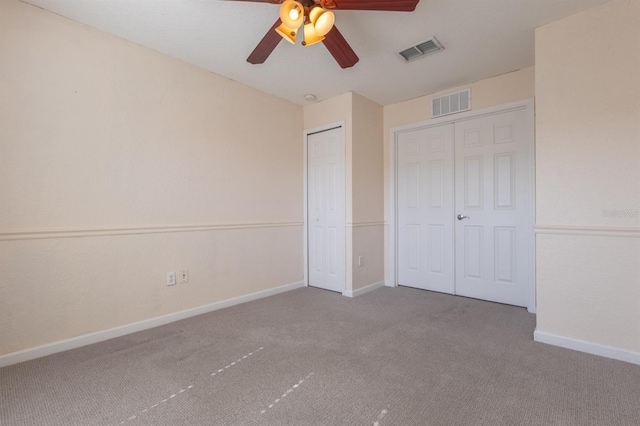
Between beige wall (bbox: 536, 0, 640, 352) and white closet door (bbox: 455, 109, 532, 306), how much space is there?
0.88m

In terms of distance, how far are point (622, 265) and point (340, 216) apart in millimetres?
2551

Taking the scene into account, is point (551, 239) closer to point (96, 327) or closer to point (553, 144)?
point (553, 144)

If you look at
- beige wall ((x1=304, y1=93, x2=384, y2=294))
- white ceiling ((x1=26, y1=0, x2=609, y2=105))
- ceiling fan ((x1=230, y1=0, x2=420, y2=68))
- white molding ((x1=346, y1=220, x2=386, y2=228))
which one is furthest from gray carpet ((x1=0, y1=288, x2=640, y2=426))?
white ceiling ((x1=26, y1=0, x2=609, y2=105))

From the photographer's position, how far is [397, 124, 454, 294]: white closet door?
3.71 metres

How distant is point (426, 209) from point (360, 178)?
97 cm

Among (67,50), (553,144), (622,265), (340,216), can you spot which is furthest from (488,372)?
(67,50)

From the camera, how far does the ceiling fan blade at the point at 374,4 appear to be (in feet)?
5.58

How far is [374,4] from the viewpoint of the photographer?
173 centimetres

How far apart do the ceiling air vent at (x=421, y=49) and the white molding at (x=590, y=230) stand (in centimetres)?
176

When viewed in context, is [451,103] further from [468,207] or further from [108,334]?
[108,334]

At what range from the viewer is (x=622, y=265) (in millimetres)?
2057

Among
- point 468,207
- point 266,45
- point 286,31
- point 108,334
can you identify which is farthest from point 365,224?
point 108,334

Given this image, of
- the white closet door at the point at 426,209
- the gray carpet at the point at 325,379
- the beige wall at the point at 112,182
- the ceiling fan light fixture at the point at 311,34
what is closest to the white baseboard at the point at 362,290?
the white closet door at the point at 426,209

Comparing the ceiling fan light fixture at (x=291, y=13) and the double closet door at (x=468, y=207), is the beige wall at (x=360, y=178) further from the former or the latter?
the ceiling fan light fixture at (x=291, y=13)
